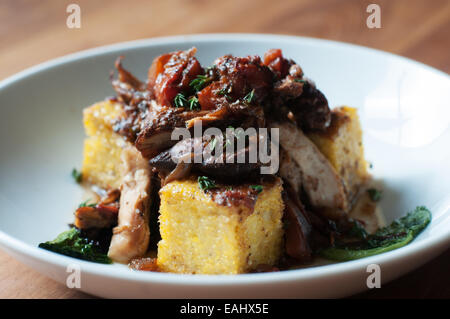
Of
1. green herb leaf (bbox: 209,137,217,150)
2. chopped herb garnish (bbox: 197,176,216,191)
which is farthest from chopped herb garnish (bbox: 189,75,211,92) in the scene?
chopped herb garnish (bbox: 197,176,216,191)

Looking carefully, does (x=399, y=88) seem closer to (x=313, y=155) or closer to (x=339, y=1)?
(x=313, y=155)

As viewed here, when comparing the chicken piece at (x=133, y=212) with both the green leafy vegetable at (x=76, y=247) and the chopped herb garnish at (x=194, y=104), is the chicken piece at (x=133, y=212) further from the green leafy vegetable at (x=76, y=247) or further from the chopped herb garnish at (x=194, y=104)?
the chopped herb garnish at (x=194, y=104)

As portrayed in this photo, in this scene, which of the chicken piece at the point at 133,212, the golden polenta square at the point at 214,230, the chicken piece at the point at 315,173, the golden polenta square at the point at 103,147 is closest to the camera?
the golden polenta square at the point at 214,230

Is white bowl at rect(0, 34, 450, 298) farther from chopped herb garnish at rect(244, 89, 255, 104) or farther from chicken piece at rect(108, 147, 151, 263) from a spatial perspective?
chopped herb garnish at rect(244, 89, 255, 104)

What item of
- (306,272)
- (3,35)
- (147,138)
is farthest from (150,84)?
(3,35)

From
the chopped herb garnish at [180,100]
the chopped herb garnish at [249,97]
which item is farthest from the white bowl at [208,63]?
the chopped herb garnish at [249,97]

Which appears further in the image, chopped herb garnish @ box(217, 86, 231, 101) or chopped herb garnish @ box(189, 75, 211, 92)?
chopped herb garnish @ box(189, 75, 211, 92)

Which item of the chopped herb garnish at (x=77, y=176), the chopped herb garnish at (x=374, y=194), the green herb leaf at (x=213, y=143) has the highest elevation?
the green herb leaf at (x=213, y=143)
